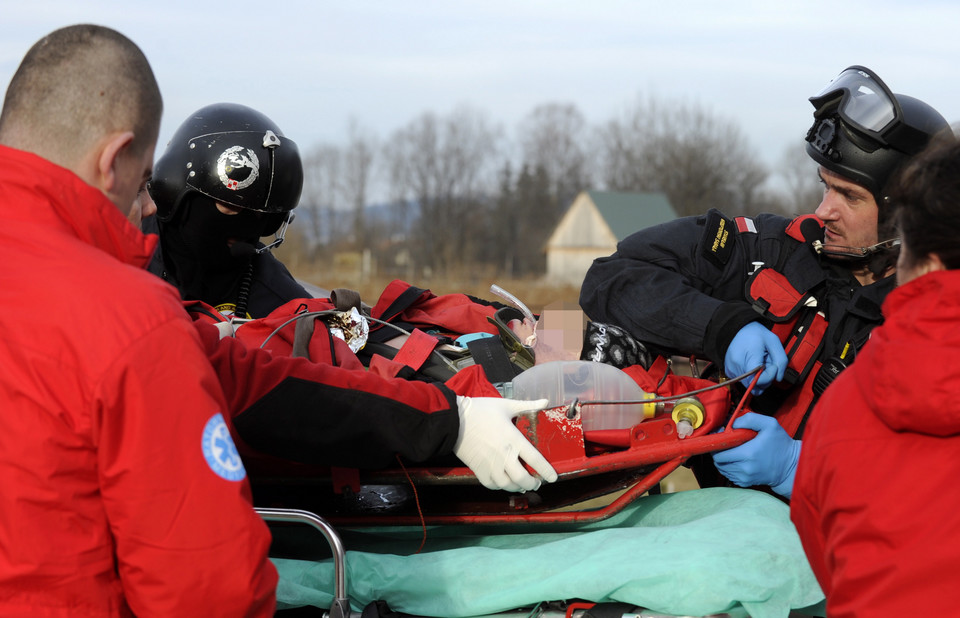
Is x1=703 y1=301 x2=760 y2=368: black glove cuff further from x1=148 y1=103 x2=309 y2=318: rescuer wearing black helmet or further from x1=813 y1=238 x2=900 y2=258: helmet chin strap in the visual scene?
x1=148 y1=103 x2=309 y2=318: rescuer wearing black helmet

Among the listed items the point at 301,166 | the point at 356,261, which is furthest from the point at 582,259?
the point at 301,166

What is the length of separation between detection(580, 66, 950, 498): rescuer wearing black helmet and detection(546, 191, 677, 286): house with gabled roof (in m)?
51.1

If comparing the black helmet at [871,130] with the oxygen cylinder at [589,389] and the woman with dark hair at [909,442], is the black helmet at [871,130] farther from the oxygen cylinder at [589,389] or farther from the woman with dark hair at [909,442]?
the woman with dark hair at [909,442]

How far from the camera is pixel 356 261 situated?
153 ft

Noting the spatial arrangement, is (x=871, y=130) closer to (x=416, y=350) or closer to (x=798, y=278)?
(x=798, y=278)

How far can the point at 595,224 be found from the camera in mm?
59531

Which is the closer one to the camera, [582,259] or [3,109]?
[3,109]

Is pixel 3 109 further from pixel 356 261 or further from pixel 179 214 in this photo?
pixel 356 261

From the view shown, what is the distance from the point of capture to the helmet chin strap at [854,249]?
3111 millimetres

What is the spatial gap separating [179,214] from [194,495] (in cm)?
267

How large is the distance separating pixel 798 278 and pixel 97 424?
264cm

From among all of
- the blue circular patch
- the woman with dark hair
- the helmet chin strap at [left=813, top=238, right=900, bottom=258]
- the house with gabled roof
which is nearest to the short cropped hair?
the blue circular patch

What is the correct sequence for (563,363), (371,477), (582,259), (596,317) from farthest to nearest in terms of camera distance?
(582,259), (596,317), (563,363), (371,477)

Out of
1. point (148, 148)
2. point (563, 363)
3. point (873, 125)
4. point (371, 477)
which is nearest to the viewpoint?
point (148, 148)
